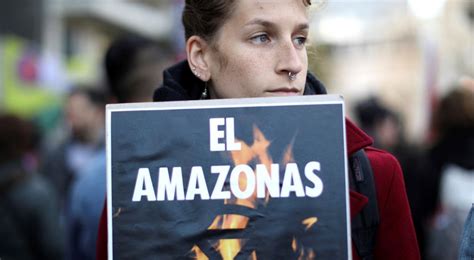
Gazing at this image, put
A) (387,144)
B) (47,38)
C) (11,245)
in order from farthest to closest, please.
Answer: (47,38) < (387,144) < (11,245)

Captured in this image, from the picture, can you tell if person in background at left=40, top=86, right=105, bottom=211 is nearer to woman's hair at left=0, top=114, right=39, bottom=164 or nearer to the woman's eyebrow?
woman's hair at left=0, top=114, right=39, bottom=164

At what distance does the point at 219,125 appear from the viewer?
2520 mm

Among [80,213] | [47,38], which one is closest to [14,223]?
[80,213]

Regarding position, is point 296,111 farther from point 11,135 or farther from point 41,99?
point 41,99

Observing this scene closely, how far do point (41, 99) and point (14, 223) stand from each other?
38.2ft

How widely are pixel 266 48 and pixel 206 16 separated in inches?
10.5

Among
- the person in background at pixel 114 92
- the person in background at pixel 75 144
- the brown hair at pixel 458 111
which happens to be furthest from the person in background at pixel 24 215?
the brown hair at pixel 458 111

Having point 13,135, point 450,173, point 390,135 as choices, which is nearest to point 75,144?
point 13,135

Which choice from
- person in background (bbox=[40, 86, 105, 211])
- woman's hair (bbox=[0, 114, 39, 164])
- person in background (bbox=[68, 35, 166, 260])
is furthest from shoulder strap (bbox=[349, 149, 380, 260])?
person in background (bbox=[40, 86, 105, 211])

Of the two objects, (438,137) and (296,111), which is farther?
(438,137)

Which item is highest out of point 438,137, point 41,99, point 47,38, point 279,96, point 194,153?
point 47,38

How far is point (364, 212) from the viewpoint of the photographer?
2.65 meters

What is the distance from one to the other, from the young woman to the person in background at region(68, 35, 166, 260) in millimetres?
1629

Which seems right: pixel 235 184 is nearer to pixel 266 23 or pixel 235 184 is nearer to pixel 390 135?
pixel 266 23
